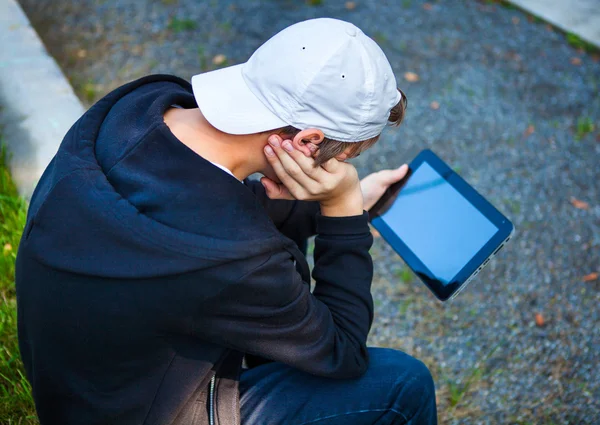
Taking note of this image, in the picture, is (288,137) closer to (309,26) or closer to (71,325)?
(309,26)

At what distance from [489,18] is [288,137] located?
12.7 feet

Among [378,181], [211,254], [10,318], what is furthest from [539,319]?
[10,318]

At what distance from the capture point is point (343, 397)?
1589 millimetres

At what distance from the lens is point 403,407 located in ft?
5.28

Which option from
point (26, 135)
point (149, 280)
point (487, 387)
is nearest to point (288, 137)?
point (149, 280)

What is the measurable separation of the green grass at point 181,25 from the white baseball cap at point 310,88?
10.6 feet

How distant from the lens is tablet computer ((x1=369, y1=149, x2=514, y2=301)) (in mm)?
1903

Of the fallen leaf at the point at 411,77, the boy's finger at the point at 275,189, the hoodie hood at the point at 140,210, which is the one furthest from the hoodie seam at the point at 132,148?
the fallen leaf at the point at 411,77

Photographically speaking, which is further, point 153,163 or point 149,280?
point 153,163

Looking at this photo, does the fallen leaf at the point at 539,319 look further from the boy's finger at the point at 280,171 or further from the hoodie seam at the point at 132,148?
the hoodie seam at the point at 132,148

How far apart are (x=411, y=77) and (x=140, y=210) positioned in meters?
3.17

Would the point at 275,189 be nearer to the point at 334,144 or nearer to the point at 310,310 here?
the point at 334,144

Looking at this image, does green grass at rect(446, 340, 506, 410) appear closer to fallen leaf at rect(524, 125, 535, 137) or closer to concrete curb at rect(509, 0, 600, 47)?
fallen leaf at rect(524, 125, 535, 137)

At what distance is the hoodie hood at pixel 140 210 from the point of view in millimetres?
1198
